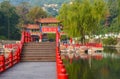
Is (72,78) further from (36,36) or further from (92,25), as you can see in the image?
(36,36)

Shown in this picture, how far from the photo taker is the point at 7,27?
313 ft

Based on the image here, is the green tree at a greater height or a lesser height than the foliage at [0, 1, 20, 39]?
greater

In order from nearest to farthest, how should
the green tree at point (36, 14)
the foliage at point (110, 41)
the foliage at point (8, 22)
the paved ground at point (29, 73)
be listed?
1. the paved ground at point (29, 73)
2. the foliage at point (110, 41)
3. the foliage at point (8, 22)
4. the green tree at point (36, 14)

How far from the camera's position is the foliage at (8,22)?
94375 mm

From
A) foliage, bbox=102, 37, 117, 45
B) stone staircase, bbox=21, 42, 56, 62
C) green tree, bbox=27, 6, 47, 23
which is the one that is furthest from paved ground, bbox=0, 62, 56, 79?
green tree, bbox=27, 6, 47, 23

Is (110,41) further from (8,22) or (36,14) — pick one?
(36,14)

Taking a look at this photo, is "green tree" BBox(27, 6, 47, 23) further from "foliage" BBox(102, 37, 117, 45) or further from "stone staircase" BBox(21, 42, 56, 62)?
"stone staircase" BBox(21, 42, 56, 62)

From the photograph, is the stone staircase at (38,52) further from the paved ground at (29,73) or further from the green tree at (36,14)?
the green tree at (36,14)

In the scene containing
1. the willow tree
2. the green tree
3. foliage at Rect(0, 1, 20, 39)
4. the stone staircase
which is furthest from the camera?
the green tree

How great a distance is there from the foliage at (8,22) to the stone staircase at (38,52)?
6674 centimetres

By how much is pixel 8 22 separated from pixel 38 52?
229 ft

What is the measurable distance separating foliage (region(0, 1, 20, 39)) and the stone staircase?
6674 centimetres

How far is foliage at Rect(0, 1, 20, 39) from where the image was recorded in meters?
94.4

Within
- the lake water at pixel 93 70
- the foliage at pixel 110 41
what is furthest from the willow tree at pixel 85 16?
the foliage at pixel 110 41
